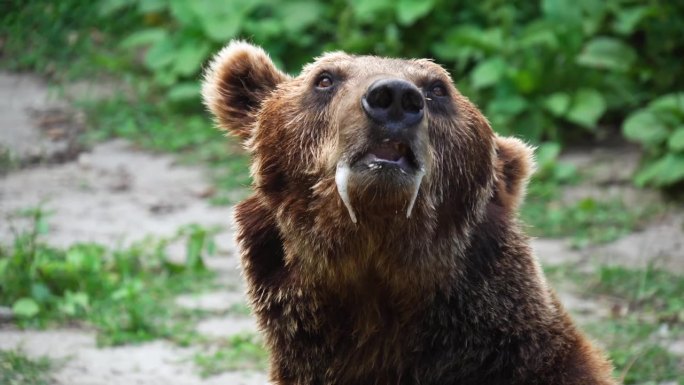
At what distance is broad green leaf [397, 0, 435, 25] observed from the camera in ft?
34.1

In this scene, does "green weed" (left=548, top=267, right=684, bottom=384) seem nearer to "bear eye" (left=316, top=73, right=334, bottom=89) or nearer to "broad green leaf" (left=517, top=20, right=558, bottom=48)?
"bear eye" (left=316, top=73, right=334, bottom=89)

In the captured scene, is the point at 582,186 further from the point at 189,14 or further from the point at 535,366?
the point at 535,366

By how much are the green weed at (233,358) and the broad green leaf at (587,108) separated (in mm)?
4089

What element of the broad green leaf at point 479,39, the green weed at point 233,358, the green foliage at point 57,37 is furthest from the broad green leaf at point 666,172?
the green foliage at point 57,37

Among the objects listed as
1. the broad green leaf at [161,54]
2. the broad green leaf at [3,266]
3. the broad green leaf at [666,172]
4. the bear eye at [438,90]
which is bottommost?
the broad green leaf at [3,266]

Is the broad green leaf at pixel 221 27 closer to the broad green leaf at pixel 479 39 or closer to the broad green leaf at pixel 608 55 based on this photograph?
the broad green leaf at pixel 479 39

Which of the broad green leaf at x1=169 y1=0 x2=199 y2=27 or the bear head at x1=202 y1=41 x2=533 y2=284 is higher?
the broad green leaf at x1=169 y1=0 x2=199 y2=27

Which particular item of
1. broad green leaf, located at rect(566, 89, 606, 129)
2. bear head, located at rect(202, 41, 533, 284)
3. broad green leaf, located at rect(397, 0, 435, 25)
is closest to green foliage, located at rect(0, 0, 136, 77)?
broad green leaf, located at rect(397, 0, 435, 25)

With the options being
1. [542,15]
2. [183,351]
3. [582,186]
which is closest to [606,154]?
[582,186]

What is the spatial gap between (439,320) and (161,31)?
780 centimetres

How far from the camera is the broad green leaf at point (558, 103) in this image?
9688 millimetres

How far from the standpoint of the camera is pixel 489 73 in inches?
391

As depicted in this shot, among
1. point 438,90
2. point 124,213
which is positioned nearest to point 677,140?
point 124,213

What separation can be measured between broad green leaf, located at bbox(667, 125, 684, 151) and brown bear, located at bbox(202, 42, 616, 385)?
14.1 ft
